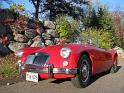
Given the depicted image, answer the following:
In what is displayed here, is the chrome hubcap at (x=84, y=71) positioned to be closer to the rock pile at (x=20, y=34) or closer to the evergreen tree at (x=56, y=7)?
the rock pile at (x=20, y=34)

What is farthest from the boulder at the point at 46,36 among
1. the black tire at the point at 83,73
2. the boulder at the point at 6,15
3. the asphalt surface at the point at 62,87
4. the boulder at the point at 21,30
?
the black tire at the point at 83,73

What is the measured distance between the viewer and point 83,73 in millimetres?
8094

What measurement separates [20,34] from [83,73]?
25.0 feet

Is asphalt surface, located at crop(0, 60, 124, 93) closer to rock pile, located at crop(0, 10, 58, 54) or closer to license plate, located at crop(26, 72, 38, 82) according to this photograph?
license plate, located at crop(26, 72, 38, 82)

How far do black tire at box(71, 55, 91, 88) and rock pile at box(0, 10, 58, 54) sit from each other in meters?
6.07

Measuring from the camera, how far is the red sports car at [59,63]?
7574 millimetres

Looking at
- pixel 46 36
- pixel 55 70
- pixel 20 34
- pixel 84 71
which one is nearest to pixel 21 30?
pixel 20 34

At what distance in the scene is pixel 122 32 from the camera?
45531 millimetres

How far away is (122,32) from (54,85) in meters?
38.3

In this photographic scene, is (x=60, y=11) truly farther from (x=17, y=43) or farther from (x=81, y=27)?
(x=17, y=43)

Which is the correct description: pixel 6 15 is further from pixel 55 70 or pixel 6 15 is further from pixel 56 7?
pixel 56 7

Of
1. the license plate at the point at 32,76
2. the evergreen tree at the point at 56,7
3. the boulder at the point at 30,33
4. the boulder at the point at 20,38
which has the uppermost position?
the evergreen tree at the point at 56,7

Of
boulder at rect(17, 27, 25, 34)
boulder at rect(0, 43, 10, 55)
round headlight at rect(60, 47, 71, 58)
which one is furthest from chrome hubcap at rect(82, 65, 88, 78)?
boulder at rect(17, 27, 25, 34)

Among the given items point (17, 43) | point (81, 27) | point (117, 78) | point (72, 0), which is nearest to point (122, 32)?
point (81, 27)
